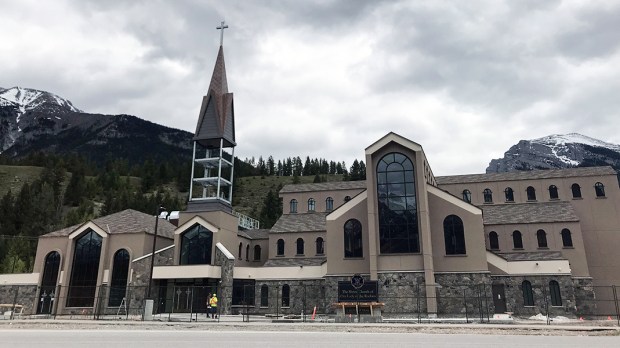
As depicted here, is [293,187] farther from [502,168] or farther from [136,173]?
[502,168]

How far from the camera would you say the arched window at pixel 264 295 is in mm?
39497

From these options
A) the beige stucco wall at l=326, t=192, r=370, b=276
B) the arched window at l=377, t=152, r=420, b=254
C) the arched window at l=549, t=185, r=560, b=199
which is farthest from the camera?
the arched window at l=549, t=185, r=560, b=199

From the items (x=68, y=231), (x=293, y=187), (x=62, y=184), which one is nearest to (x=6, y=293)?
(x=68, y=231)

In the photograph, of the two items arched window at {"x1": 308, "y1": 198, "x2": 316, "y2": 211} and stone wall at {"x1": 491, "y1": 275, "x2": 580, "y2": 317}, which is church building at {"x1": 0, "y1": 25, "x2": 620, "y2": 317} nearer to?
stone wall at {"x1": 491, "y1": 275, "x2": 580, "y2": 317}

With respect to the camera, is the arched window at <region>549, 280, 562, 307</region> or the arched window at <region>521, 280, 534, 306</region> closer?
the arched window at <region>549, 280, 562, 307</region>

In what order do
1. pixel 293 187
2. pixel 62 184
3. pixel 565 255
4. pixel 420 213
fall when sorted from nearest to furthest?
pixel 420 213 < pixel 565 255 < pixel 293 187 < pixel 62 184

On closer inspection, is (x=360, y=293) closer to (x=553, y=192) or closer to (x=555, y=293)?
(x=555, y=293)

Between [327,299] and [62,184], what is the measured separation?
114 metres

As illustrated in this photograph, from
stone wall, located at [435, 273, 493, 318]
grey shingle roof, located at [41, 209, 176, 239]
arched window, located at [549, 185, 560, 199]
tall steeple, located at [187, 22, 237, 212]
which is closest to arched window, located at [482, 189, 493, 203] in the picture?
arched window, located at [549, 185, 560, 199]

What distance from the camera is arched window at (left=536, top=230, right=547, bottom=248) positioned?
3916 cm

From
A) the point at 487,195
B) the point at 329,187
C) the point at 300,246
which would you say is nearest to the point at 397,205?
the point at 300,246

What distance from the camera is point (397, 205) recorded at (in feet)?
115

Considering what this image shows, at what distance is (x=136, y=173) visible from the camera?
480 feet

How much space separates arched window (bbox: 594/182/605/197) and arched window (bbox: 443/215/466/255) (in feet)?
60.7
